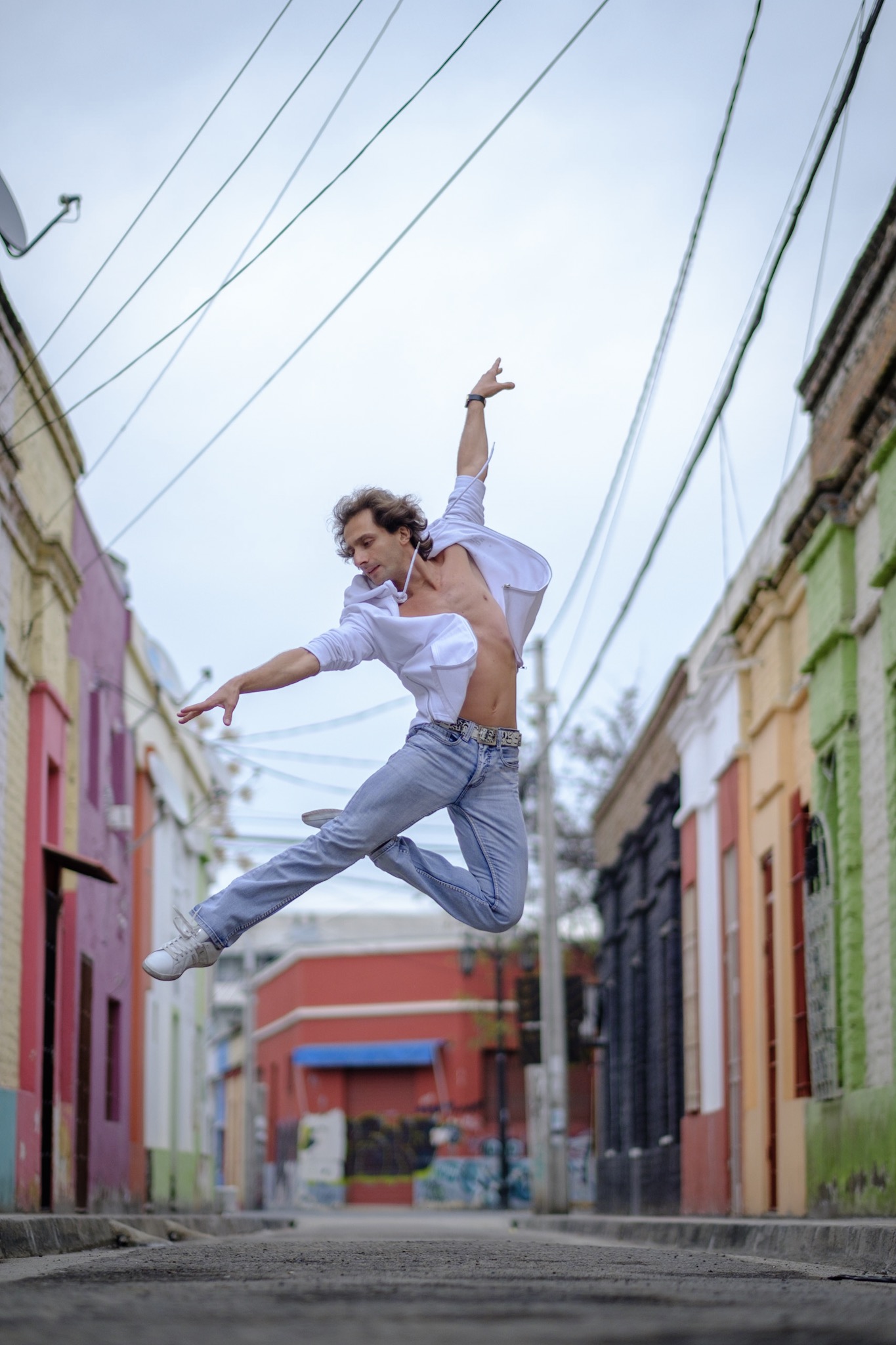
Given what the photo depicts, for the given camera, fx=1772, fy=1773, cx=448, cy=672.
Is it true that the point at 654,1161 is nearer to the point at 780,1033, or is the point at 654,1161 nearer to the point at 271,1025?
the point at 780,1033

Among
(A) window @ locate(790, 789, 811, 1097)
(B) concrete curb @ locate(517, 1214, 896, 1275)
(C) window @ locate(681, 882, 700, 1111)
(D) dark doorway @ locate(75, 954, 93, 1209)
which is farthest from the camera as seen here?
(C) window @ locate(681, 882, 700, 1111)

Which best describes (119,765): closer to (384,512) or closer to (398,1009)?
(384,512)

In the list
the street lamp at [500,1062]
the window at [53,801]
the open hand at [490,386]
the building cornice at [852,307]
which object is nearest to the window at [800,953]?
the building cornice at [852,307]

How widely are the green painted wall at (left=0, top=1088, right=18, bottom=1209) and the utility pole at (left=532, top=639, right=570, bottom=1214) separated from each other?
10.1m

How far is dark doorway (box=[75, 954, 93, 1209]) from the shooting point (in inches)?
675

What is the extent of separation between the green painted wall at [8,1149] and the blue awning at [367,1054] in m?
31.5

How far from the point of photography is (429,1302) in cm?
346

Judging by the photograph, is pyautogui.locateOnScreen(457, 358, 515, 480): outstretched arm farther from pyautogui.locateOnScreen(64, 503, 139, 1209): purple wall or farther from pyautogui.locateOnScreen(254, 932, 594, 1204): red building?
pyautogui.locateOnScreen(254, 932, 594, 1204): red building

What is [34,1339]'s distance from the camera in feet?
9.20

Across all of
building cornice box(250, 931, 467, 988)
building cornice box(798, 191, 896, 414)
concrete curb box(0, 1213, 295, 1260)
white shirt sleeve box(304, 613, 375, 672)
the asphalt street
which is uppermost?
building cornice box(798, 191, 896, 414)

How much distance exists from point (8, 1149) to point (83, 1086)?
4.81m

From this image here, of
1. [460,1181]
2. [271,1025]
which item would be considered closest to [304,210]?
[460,1181]

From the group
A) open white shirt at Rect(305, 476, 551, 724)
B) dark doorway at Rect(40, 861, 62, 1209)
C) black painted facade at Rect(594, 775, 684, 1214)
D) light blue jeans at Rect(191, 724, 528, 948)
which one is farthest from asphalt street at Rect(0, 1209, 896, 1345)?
black painted facade at Rect(594, 775, 684, 1214)

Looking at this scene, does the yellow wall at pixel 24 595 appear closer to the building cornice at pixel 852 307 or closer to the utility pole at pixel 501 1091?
the building cornice at pixel 852 307
